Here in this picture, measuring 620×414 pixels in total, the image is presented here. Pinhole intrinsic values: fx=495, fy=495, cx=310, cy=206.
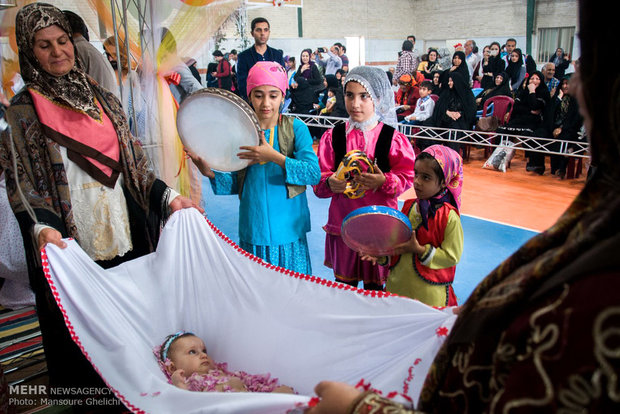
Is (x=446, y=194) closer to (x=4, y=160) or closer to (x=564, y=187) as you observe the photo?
(x=4, y=160)

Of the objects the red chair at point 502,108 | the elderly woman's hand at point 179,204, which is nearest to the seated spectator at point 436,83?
the red chair at point 502,108

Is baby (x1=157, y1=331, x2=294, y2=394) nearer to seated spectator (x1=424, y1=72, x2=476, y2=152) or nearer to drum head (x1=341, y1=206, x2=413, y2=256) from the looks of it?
drum head (x1=341, y1=206, x2=413, y2=256)

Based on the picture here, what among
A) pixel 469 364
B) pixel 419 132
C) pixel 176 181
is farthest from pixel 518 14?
pixel 469 364

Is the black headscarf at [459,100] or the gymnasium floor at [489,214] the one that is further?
the black headscarf at [459,100]

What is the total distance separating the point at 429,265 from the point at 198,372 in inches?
39.1

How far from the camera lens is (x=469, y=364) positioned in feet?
2.17

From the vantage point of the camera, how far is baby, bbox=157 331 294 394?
5.70ft

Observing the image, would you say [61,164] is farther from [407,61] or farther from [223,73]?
[407,61]

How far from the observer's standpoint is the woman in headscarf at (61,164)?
170 cm

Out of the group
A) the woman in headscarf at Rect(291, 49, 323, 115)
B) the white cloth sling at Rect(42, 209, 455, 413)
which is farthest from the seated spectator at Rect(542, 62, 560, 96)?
the white cloth sling at Rect(42, 209, 455, 413)

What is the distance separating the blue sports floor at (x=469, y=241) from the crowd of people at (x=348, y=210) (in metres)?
1.09

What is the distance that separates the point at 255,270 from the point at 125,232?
0.55 meters

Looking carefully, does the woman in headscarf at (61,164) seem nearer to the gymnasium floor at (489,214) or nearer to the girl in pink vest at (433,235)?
the girl in pink vest at (433,235)

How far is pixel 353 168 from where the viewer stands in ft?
7.18
